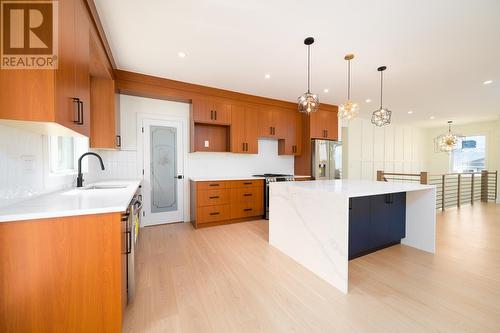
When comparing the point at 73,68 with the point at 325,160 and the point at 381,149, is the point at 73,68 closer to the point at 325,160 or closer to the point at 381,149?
the point at 325,160

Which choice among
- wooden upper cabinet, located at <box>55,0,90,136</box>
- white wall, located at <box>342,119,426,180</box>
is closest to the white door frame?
wooden upper cabinet, located at <box>55,0,90,136</box>

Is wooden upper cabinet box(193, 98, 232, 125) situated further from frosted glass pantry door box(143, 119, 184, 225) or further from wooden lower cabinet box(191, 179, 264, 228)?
wooden lower cabinet box(191, 179, 264, 228)

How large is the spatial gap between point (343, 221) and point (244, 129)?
289 centimetres

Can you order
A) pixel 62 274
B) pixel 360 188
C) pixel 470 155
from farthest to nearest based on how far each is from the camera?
pixel 470 155, pixel 360 188, pixel 62 274

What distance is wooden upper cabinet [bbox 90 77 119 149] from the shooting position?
2779 mm

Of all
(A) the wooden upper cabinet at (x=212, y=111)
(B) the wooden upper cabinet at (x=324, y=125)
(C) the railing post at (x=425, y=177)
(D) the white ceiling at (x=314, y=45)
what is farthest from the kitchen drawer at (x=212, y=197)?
(C) the railing post at (x=425, y=177)

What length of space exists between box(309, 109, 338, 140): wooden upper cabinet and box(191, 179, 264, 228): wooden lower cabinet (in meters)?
1.88

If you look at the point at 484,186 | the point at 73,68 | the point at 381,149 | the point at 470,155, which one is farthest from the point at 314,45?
the point at 470,155

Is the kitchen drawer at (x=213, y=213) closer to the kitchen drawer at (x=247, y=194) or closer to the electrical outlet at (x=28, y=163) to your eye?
the kitchen drawer at (x=247, y=194)

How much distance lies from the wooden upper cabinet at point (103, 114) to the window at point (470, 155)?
10715mm

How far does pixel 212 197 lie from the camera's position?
143 inches

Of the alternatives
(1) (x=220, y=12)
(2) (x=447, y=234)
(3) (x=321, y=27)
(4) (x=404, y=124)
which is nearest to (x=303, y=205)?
(3) (x=321, y=27)

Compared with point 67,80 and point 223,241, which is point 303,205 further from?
point 67,80

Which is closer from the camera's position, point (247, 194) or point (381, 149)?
point (247, 194)
